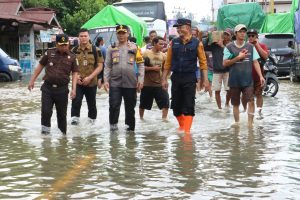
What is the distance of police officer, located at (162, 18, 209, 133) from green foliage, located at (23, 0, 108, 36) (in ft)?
134

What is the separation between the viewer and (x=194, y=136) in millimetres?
9352

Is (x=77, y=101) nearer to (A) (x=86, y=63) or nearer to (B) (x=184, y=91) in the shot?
(A) (x=86, y=63)

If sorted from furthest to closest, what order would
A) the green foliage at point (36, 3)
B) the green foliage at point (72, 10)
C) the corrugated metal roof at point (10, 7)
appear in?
1. the green foliage at point (36, 3)
2. the green foliage at point (72, 10)
3. the corrugated metal roof at point (10, 7)

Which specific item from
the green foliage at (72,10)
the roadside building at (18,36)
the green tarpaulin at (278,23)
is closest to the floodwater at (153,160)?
the green tarpaulin at (278,23)

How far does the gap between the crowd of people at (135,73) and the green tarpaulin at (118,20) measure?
13439mm

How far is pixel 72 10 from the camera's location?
52719 millimetres

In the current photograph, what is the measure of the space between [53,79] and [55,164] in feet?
7.41

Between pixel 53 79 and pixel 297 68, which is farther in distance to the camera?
pixel 297 68

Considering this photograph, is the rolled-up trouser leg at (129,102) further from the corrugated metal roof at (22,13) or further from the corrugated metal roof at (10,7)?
the corrugated metal roof at (10,7)

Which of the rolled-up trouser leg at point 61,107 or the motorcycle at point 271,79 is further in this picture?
the motorcycle at point 271,79

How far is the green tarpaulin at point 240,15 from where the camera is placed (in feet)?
100

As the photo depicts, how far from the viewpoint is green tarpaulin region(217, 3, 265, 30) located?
30.5 metres

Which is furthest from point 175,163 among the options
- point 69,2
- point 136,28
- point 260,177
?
point 69,2

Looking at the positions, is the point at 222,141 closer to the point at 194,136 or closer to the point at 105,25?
the point at 194,136
